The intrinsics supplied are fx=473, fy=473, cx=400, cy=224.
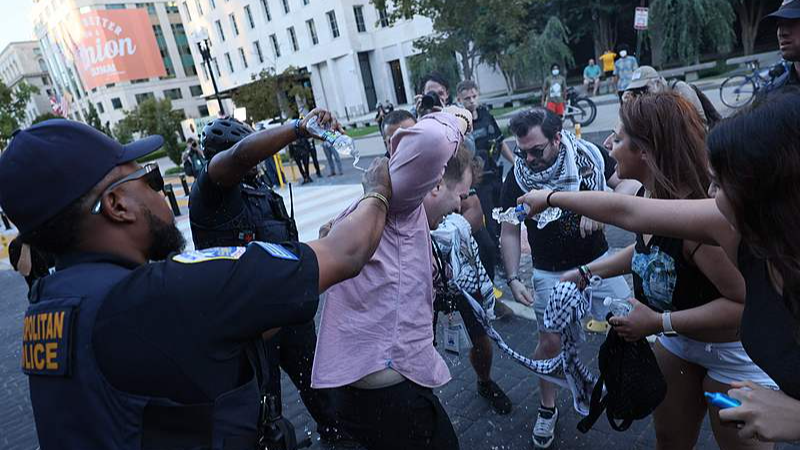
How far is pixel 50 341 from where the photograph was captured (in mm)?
1084

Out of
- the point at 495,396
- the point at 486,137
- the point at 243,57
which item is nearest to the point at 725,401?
the point at 495,396

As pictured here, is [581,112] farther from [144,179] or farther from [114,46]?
[114,46]

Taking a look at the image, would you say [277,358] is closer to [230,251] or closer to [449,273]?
[449,273]

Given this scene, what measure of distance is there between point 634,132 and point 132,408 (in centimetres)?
199

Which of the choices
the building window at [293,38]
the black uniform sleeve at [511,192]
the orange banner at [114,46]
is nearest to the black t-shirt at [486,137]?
the black uniform sleeve at [511,192]

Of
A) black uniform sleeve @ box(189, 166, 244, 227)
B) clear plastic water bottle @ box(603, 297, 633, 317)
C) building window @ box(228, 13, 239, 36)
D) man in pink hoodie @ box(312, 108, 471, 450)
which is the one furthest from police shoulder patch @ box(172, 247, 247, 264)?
building window @ box(228, 13, 239, 36)

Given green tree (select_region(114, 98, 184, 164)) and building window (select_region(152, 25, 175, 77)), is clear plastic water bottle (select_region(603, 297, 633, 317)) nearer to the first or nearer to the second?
green tree (select_region(114, 98, 184, 164))

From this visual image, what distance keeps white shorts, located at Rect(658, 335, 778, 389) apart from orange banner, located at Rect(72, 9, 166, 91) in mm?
65718

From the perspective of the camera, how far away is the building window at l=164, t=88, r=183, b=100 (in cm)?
Answer: 6069

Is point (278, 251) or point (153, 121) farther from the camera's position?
point (153, 121)

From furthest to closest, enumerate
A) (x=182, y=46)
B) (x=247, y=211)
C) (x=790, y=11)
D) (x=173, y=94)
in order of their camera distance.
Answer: (x=182, y=46), (x=173, y=94), (x=790, y=11), (x=247, y=211)

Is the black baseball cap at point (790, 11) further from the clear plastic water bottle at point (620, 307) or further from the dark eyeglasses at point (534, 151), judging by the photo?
the clear plastic water bottle at point (620, 307)

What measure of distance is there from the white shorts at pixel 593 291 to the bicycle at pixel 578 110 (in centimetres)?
1111

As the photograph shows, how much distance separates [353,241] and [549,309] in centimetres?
132
